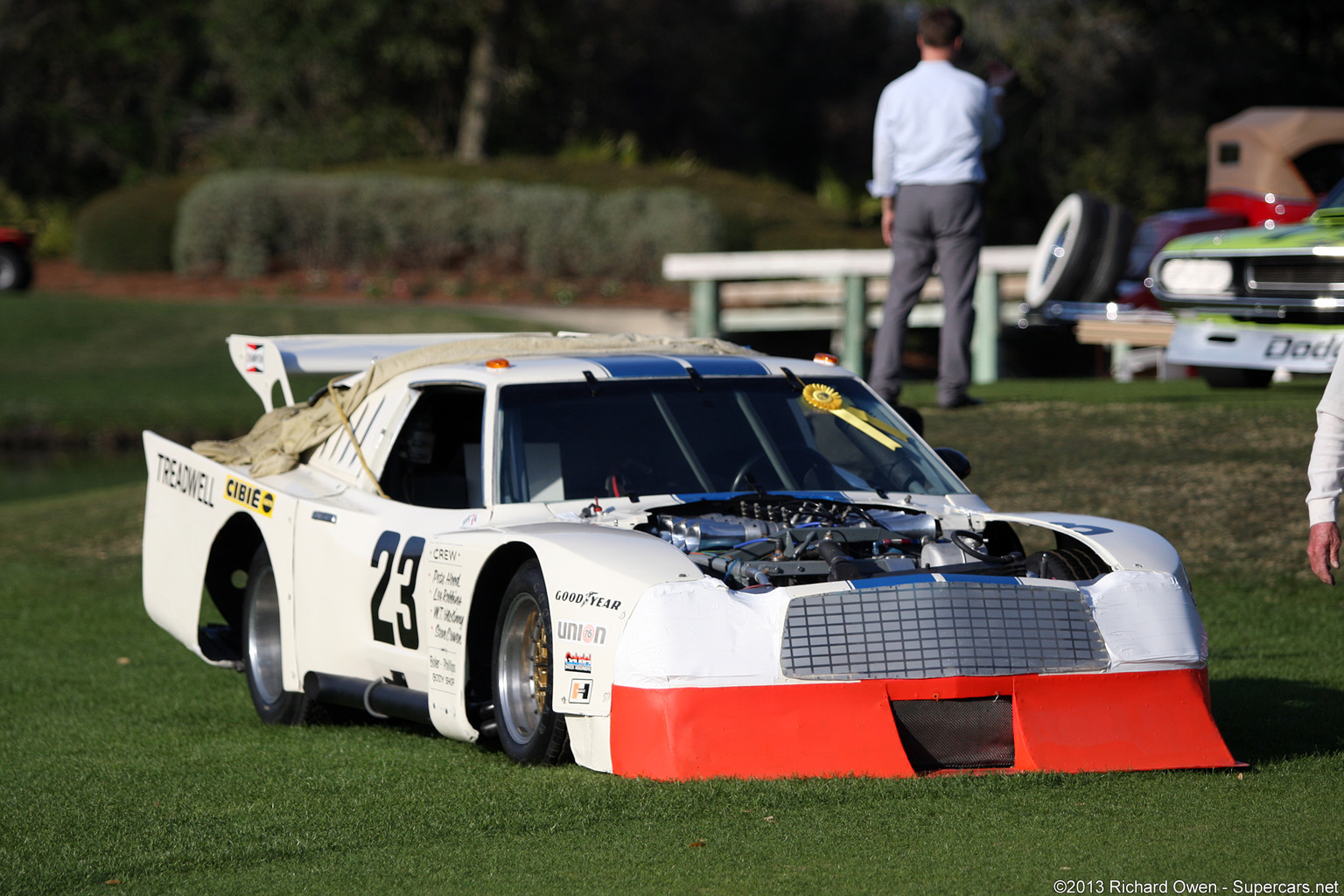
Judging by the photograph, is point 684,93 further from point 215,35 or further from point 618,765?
point 618,765

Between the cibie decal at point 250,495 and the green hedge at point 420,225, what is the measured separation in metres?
25.9

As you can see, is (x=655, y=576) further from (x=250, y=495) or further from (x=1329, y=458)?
(x=250, y=495)

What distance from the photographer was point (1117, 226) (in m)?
15.2

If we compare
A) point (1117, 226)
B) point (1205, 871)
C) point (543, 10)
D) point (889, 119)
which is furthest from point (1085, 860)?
point (543, 10)

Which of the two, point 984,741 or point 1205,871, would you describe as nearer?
point 1205,871

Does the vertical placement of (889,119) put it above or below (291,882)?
above

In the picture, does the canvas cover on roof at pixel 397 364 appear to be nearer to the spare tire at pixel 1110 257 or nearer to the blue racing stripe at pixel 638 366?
the blue racing stripe at pixel 638 366

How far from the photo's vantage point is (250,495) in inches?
291

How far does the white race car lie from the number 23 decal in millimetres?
14

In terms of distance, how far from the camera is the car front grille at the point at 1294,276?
1163cm

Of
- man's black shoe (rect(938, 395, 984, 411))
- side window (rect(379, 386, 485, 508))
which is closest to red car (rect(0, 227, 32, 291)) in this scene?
man's black shoe (rect(938, 395, 984, 411))

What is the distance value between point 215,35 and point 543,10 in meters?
7.85

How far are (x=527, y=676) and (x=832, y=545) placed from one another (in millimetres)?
1039

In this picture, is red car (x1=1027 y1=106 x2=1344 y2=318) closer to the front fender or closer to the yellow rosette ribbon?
the yellow rosette ribbon
